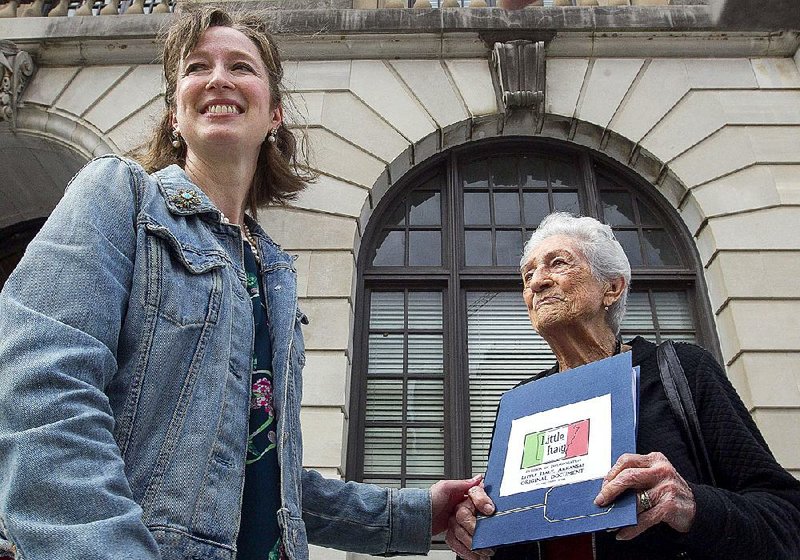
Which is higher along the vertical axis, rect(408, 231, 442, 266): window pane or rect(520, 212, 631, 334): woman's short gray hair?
rect(408, 231, 442, 266): window pane

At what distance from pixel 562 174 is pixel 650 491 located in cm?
603

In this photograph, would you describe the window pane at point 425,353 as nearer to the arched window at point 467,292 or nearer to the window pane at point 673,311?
the arched window at point 467,292

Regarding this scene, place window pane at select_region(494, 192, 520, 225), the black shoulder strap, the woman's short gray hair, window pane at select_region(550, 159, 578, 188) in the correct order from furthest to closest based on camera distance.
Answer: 1. window pane at select_region(550, 159, 578, 188)
2. window pane at select_region(494, 192, 520, 225)
3. the woman's short gray hair
4. the black shoulder strap

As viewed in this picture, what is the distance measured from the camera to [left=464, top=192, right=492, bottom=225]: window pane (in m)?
7.22

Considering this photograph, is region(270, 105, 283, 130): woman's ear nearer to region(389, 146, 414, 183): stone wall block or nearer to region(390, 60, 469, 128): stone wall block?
region(389, 146, 414, 183): stone wall block

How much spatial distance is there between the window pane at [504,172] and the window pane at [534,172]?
0.10 meters

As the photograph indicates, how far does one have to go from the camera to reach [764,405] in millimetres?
5484

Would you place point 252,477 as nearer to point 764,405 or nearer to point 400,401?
point 400,401

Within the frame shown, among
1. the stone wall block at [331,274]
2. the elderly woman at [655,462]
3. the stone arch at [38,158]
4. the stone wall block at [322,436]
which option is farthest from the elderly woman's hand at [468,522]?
the stone arch at [38,158]

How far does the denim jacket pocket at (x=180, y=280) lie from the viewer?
1.54 meters

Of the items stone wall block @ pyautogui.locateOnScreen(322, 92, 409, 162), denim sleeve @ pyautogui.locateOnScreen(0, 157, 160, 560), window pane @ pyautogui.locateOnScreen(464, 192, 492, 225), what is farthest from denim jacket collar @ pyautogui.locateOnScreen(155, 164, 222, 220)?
window pane @ pyautogui.locateOnScreen(464, 192, 492, 225)

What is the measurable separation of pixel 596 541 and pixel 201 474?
132 centimetres

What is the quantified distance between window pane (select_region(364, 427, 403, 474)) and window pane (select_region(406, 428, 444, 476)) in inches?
3.8

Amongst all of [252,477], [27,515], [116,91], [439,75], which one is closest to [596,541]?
[252,477]
